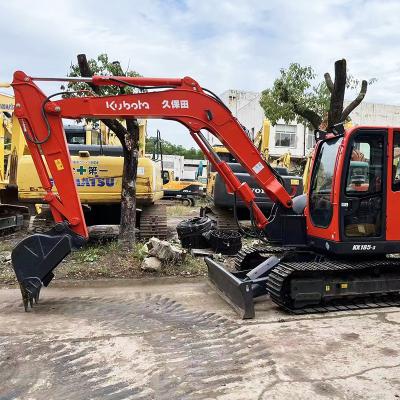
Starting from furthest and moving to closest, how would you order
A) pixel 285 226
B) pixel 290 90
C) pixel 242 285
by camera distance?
pixel 290 90 < pixel 285 226 < pixel 242 285

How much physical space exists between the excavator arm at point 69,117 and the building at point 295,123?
88.7 feet

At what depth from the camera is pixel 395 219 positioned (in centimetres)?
596

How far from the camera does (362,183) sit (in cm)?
583

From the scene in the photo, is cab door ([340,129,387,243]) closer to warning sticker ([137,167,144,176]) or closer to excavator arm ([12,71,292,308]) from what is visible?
excavator arm ([12,71,292,308])

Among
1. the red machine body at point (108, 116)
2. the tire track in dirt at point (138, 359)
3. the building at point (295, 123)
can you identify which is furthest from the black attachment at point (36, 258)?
the building at point (295, 123)

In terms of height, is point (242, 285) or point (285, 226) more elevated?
point (285, 226)

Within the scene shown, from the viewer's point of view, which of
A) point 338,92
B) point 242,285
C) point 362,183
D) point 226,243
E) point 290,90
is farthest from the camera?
point 290,90

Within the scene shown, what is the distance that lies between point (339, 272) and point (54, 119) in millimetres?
3945

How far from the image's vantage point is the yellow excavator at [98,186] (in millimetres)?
8695

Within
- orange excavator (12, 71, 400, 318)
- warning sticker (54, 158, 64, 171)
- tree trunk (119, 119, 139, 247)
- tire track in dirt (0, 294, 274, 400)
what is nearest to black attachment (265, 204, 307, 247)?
orange excavator (12, 71, 400, 318)

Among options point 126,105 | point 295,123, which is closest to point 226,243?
point 126,105

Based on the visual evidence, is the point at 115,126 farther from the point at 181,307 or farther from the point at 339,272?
the point at 339,272

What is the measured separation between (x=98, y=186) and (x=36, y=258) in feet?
10.7

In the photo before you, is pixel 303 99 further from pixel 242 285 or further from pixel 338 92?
pixel 242 285
